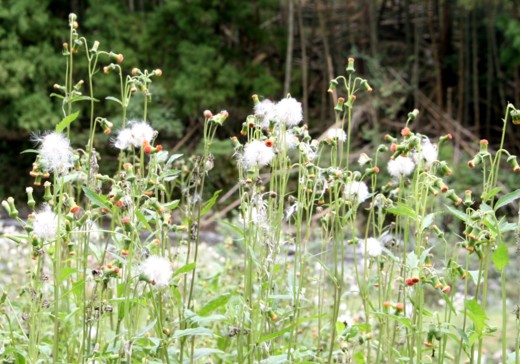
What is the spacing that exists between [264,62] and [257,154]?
6612mm

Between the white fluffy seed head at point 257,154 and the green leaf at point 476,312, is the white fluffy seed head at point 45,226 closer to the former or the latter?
the white fluffy seed head at point 257,154

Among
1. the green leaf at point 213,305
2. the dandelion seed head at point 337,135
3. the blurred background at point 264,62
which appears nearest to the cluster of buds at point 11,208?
the green leaf at point 213,305

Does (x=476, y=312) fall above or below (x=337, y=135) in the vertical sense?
below

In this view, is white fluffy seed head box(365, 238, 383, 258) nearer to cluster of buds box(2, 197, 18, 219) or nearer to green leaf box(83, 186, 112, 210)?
green leaf box(83, 186, 112, 210)

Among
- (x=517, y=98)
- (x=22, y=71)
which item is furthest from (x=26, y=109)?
(x=517, y=98)

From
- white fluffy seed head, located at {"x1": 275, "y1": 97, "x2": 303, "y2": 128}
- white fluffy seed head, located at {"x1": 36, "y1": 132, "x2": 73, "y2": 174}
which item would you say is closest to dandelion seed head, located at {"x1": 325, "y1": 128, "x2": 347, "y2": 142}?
white fluffy seed head, located at {"x1": 275, "y1": 97, "x2": 303, "y2": 128}

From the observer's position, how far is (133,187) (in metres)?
1.16

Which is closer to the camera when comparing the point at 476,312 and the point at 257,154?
the point at 476,312

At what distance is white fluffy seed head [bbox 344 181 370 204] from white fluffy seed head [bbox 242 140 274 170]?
0.47ft

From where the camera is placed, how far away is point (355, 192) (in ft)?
4.30

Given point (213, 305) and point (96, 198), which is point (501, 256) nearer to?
point (213, 305)

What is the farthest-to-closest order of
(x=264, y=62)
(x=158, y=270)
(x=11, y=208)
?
(x=264, y=62), (x=11, y=208), (x=158, y=270)

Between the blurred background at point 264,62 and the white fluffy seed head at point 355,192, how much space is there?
5.03 metres

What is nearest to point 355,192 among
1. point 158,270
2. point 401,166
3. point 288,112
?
point 401,166
